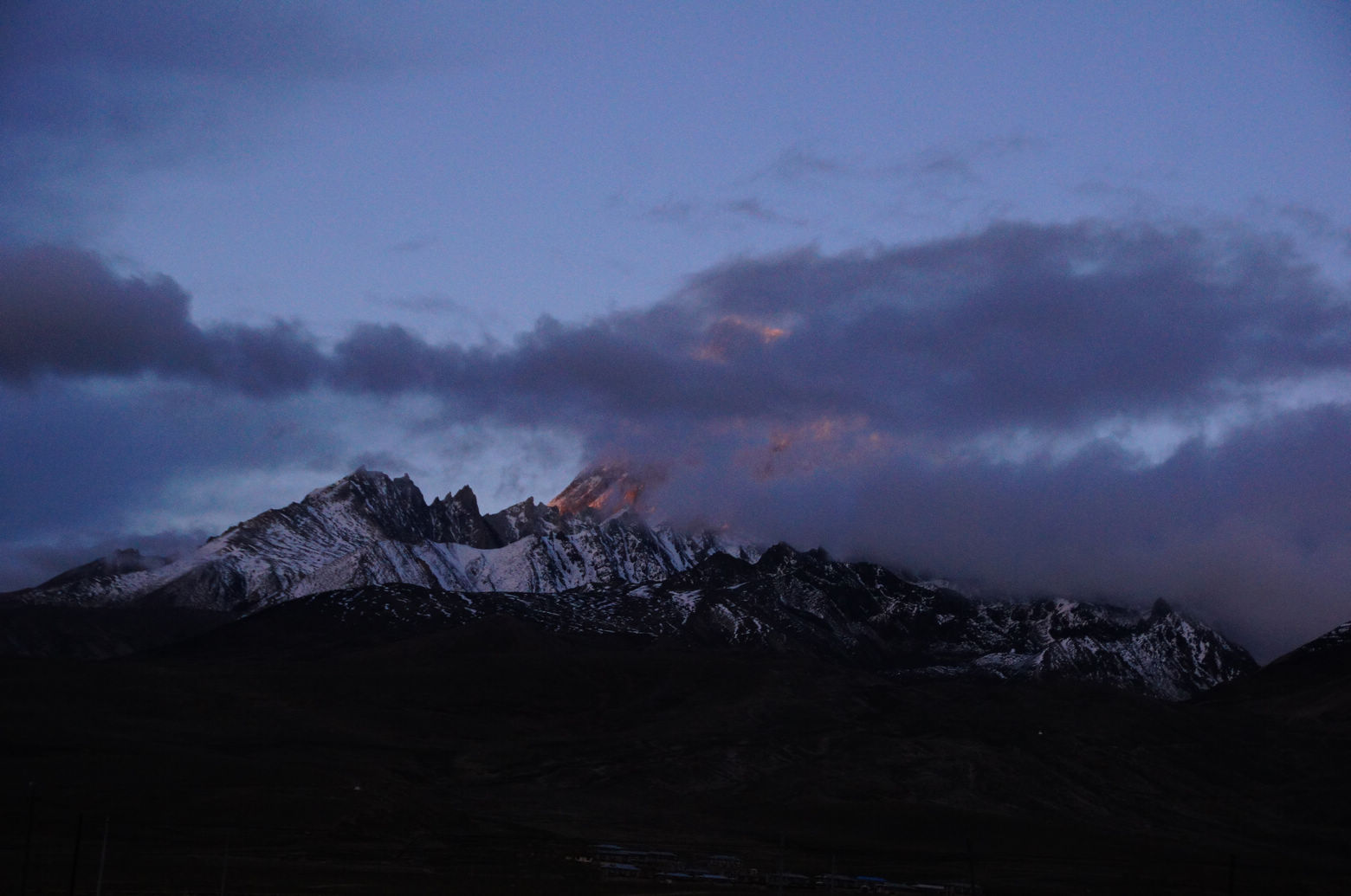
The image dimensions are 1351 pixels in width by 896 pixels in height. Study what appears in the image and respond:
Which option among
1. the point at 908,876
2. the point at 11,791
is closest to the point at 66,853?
the point at 11,791

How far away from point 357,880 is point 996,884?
62.8m

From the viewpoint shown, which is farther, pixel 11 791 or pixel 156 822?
pixel 11 791

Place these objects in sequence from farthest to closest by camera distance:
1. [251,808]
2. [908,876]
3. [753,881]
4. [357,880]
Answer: [251,808] < [908,876] < [753,881] < [357,880]

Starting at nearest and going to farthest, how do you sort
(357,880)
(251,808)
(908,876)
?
(357,880)
(908,876)
(251,808)

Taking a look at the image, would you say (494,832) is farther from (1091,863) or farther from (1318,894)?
(1318,894)

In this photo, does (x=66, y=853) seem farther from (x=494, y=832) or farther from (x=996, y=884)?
(x=996, y=884)

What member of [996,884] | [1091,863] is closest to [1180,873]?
[1091,863]

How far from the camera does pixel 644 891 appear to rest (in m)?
144

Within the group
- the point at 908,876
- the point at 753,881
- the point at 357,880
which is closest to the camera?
the point at 357,880

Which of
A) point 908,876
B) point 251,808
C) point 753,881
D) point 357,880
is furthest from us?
point 251,808

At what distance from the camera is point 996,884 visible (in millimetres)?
168875

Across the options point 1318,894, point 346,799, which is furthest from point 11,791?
point 1318,894

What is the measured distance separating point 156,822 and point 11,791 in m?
22.7

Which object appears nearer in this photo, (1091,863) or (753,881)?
(753,881)
